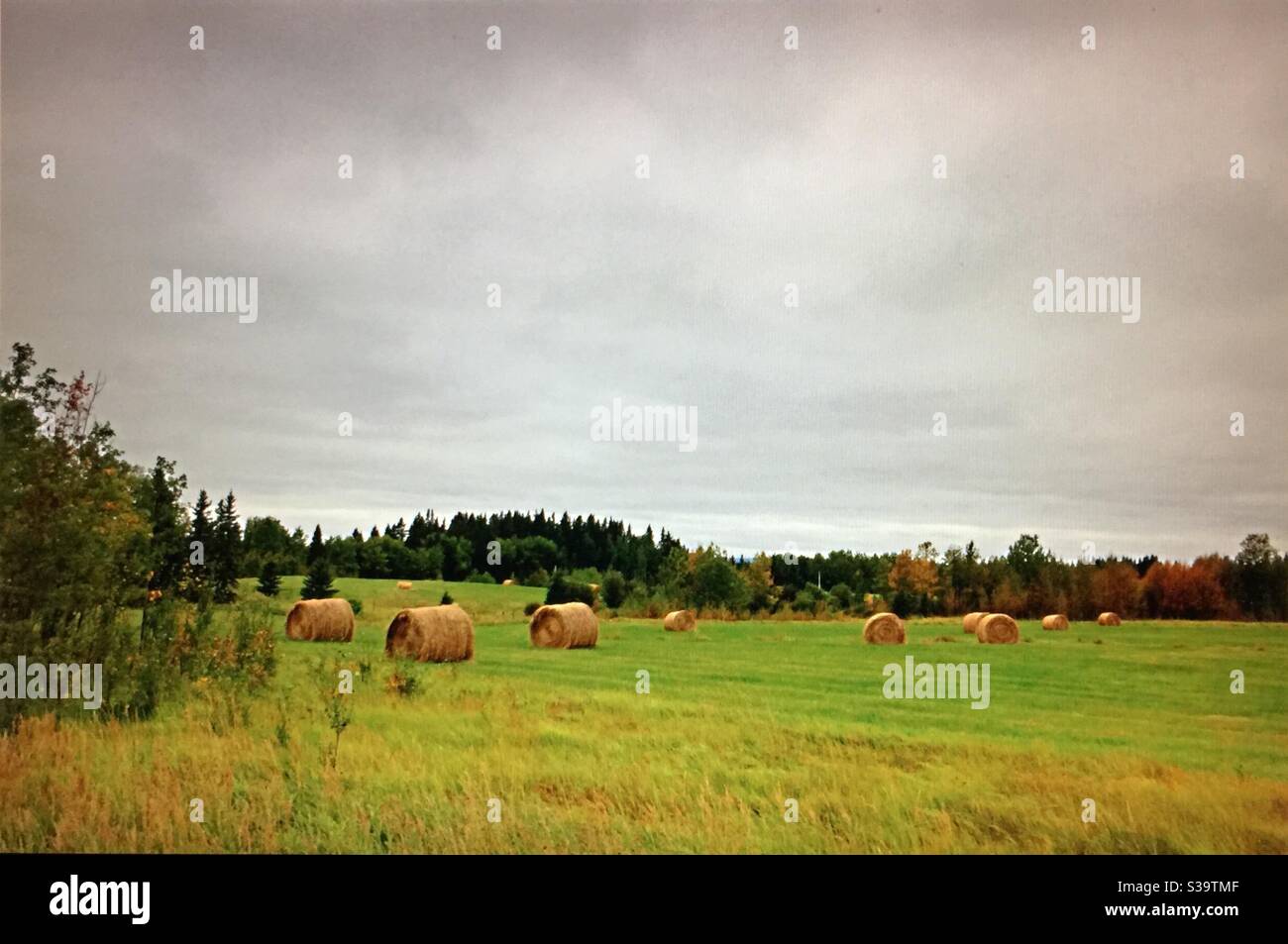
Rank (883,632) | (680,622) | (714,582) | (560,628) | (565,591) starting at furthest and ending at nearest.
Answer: (714,582)
(565,591)
(680,622)
(883,632)
(560,628)

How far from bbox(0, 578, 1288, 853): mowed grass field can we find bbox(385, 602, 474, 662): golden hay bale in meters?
4.77

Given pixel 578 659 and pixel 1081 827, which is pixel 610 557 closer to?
pixel 578 659

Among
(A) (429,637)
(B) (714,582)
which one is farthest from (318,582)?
(B) (714,582)

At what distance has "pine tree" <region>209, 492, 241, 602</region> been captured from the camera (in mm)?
17562

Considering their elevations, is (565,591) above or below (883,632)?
above

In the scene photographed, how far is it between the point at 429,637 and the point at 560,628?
6614 mm

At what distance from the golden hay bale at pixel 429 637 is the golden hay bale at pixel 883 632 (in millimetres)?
17952

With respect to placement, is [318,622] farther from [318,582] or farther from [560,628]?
[318,582]

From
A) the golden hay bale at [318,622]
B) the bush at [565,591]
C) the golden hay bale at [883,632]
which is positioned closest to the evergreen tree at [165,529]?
the golden hay bale at [318,622]

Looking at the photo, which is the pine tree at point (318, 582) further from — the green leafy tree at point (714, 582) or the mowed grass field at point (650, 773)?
the green leafy tree at point (714, 582)

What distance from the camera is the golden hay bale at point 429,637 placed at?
21562 mm

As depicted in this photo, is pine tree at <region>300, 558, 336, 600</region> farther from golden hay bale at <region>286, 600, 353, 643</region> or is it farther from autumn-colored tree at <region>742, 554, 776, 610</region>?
autumn-colored tree at <region>742, 554, 776, 610</region>

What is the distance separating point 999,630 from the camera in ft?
108
